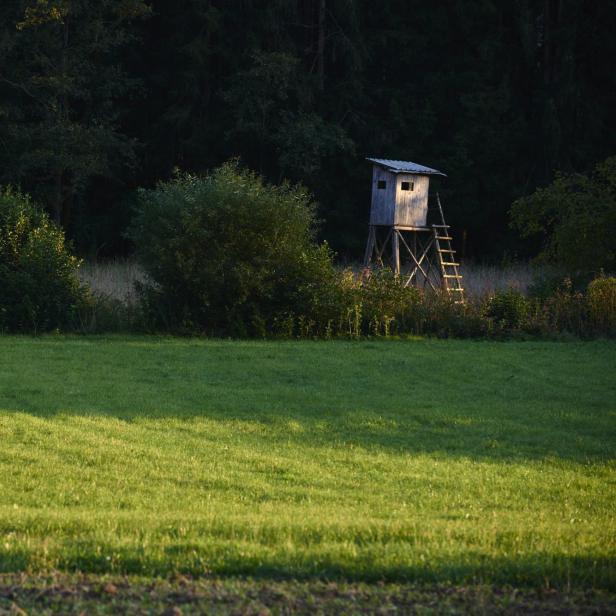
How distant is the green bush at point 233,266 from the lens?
24547 millimetres

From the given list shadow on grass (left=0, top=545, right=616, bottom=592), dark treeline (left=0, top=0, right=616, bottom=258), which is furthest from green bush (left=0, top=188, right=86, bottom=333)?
shadow on grass (left=0, top=545, right=616, bottom=592)

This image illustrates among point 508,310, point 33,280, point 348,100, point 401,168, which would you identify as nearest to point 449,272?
point 401,168

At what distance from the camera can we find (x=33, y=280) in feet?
80.8

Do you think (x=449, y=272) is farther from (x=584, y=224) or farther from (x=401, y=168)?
(x=584, y=224)

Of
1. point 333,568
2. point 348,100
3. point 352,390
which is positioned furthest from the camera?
point 348,100

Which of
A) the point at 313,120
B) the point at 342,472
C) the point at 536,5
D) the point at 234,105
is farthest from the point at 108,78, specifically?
the point at 342,472

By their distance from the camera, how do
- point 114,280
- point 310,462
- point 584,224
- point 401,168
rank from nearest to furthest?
point 310,462, point 114,280, point 584,224, point 401,168

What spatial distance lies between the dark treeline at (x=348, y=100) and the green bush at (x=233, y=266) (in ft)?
63.0

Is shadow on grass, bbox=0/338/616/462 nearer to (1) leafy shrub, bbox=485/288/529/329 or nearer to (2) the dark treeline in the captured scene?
(1) leafy shrub, bbox=485/288/529/329

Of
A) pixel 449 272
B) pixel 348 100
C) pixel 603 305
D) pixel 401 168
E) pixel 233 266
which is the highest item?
→ pixel 348 100

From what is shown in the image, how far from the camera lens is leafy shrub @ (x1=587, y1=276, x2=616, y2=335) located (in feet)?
84.9

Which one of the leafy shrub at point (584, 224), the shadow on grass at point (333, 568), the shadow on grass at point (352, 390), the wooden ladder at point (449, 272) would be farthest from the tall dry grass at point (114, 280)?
the shadow on grass at point (333, 568)

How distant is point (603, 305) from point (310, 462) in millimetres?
16256

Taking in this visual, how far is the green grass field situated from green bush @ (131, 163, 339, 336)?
267 centimetres
